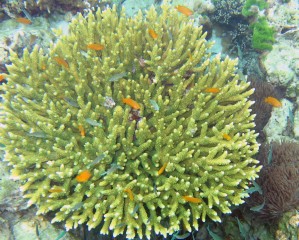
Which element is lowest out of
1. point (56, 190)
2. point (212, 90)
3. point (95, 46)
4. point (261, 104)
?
point (56, 190)

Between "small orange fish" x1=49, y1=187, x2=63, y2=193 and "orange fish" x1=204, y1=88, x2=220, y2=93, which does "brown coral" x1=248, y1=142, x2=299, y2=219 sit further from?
"small orange fish" x1=49, y1=187, x2=63, y2=193

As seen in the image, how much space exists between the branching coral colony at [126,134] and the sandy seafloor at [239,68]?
0.37 m

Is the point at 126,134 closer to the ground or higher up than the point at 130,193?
higher up

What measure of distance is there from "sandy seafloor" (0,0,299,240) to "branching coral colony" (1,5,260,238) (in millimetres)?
372

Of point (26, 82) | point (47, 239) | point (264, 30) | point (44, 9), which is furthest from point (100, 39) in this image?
point (264, 30)

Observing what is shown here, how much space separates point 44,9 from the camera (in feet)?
17.9

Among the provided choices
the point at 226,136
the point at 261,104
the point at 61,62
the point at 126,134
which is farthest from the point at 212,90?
the point at 61,62

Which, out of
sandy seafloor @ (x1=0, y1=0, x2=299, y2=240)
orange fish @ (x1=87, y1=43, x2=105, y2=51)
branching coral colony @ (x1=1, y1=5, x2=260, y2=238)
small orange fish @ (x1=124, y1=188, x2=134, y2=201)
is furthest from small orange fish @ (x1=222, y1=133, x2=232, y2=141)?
orange fish @ (x1=87, y1=43, x2=105, y2=51)

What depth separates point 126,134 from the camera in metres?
3.56

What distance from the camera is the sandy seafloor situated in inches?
134

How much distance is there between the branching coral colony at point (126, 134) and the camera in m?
3.25

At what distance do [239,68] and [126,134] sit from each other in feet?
13.0

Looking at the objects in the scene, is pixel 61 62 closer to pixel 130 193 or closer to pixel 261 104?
pixel 130 193

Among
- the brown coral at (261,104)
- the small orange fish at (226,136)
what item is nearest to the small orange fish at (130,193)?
the small orange fish at (226,136)
